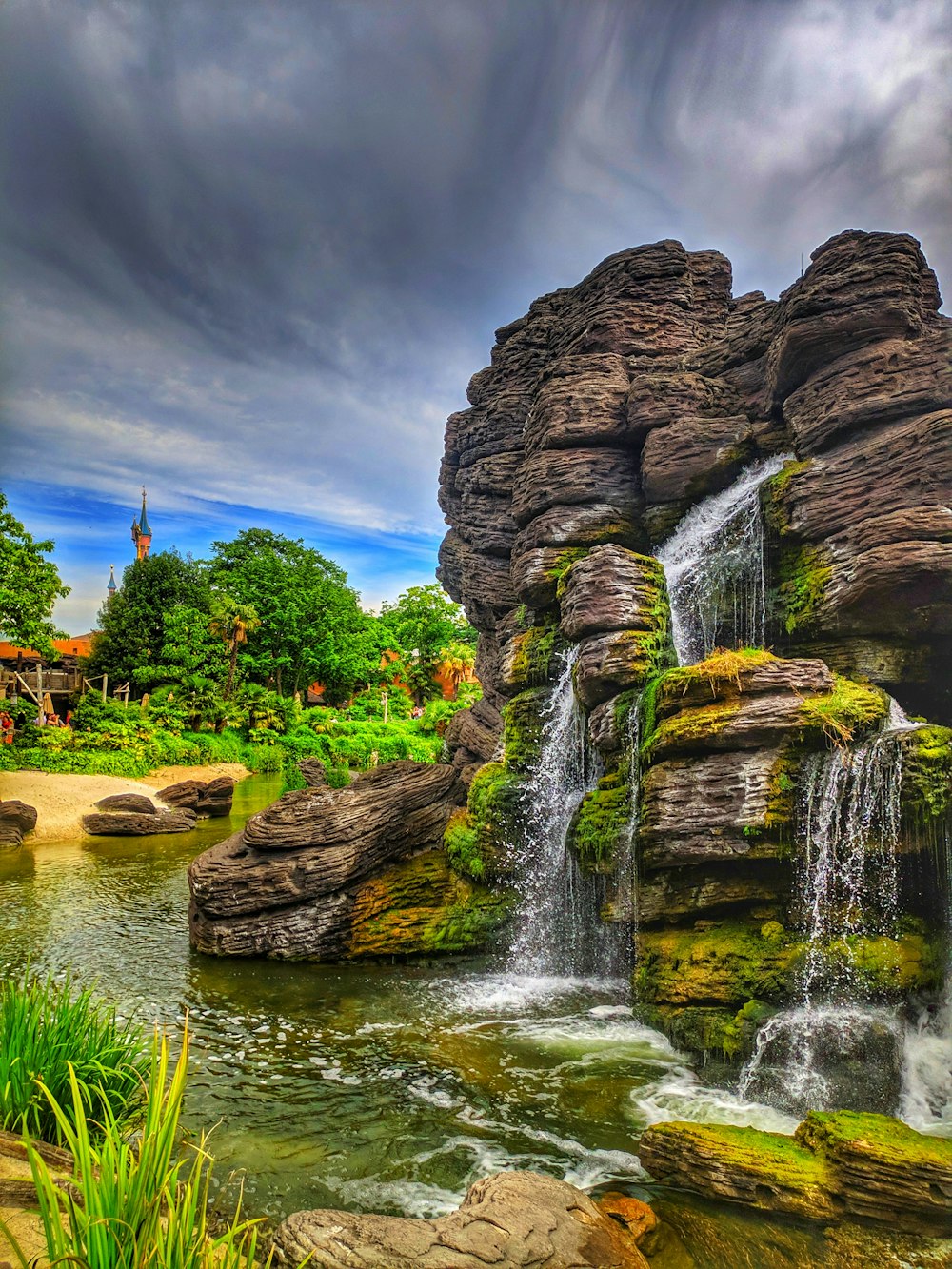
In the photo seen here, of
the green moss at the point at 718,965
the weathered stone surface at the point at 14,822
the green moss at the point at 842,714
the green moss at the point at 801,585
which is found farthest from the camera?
the weathered stone surface at the point at 14,822

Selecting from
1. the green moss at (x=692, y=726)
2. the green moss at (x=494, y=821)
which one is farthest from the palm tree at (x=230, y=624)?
the green moss at (x=692, y=726)

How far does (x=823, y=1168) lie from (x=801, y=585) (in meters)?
8.88

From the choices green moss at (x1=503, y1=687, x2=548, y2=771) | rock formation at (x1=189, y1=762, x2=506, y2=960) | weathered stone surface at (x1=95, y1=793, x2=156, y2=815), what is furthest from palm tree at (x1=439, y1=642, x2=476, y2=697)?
rock formation at (x1=189, y1=762, x2=506, y2=960)

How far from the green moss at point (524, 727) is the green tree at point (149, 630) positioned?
2921 centimetres

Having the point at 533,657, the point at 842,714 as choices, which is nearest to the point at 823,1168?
the point at 842,714

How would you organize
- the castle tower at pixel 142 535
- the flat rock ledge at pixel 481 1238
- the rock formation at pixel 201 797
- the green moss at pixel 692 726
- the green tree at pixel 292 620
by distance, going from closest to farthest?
the flat rock ledge at pixel 481 1238, the green moss at pixel 692 726, the rock formation at pixel 201 797, the green tree at pixel 292 620, the castle tower at pixel 142 535

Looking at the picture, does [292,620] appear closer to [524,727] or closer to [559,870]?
[524,727]

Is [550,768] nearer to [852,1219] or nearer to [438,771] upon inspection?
[438,771]

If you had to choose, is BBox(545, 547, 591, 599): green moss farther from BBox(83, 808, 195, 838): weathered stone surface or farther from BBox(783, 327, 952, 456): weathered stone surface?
BBox(83, 808, 195, 838): weathered stone surface

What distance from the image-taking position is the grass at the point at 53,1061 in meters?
5.56

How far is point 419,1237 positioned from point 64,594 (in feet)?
92.5

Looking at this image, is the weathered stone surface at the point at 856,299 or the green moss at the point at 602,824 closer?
the green moss at the point at 602,824

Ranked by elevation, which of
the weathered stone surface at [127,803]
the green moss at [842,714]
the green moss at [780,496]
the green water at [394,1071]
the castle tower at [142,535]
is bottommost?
the green water at [394,1071]

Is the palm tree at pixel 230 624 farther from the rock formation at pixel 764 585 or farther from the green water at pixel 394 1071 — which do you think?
the green water at pixel 394 1071
